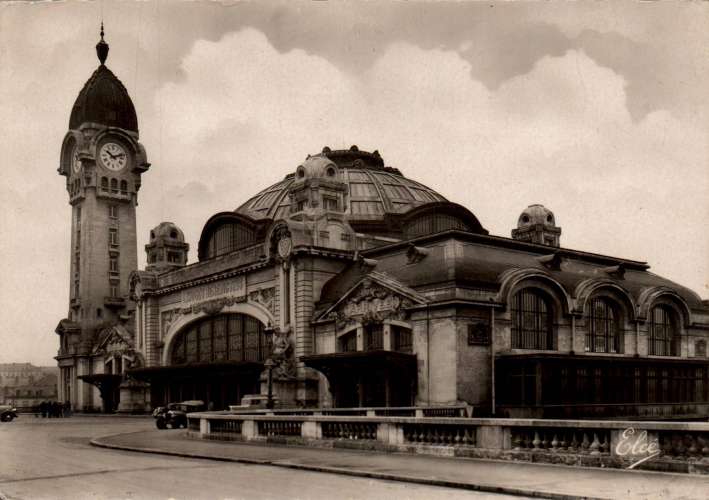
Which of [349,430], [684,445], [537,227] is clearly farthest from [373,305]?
[684,445]

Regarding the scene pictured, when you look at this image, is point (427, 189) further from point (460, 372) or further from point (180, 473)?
point (180, 473)

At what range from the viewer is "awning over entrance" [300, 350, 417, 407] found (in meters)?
44.0

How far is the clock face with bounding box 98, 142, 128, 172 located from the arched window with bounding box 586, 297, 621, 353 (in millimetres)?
53022

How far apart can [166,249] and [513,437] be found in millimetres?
57713

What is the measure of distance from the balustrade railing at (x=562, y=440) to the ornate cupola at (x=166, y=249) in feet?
186

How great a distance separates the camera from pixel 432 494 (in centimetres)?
1603

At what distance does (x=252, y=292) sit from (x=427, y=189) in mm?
24104

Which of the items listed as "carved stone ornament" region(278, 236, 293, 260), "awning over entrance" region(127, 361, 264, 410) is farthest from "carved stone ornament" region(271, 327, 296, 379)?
"carved stone ornament" region(278, 236, 293, 260)

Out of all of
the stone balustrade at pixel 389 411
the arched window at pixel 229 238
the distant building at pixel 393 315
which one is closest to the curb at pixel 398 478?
the stone balustrade at pixel 389 411

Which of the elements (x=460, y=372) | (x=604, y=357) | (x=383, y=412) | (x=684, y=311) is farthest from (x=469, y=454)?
(x=684, y=311)

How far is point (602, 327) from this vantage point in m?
49.4

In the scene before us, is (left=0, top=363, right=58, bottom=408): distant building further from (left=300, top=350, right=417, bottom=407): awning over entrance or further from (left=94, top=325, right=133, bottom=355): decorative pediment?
(left=300, top=350, right=417, bottom=407): awning over entrance

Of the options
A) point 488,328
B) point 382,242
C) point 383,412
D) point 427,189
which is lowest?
point 383,412

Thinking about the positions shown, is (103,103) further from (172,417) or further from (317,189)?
(172,417)
